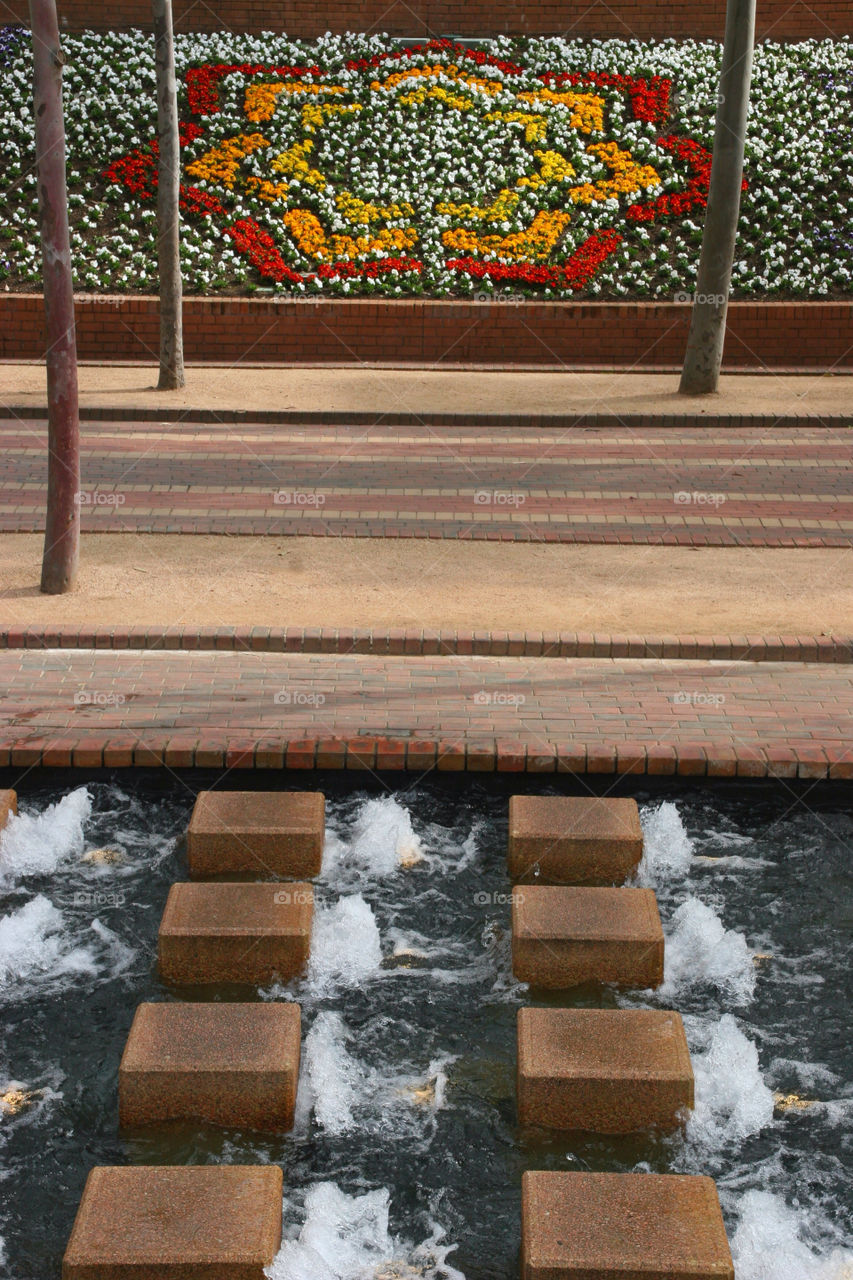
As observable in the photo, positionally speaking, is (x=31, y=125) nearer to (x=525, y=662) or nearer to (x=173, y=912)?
(x=525, y=662)

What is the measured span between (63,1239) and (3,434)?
1104cm

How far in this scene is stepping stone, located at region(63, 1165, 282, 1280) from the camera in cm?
400

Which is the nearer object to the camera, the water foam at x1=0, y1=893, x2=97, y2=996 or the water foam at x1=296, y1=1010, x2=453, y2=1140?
the water foam at x1=296, y1=1010, x2=453, y2=1140

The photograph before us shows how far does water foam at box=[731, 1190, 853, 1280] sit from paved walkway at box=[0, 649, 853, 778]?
2.69 meters

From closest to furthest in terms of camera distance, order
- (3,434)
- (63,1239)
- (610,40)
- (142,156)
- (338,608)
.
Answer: (63,1239) < (338,608) < (3,434) < (142,156) < (610,40)

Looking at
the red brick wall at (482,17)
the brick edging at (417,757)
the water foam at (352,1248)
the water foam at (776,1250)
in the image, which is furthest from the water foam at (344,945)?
the red brick wall at (482,17)

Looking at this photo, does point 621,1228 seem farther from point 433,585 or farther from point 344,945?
point 433,585

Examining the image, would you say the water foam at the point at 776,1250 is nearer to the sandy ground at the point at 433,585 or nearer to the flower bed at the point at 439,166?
the sandy ground at the point at 433,585

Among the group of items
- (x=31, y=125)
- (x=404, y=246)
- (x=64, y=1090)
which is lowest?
(x=64, y=1090)

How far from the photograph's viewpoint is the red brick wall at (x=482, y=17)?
24688 millimetres

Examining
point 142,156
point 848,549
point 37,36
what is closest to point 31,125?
point 142,156

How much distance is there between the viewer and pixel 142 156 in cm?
2133

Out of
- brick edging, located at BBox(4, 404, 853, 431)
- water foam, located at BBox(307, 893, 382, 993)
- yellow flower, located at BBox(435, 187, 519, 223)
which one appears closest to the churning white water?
water foam, located at BBox(307, 893, 382, 993)

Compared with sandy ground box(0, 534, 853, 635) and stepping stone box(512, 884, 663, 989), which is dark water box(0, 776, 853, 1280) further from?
sandy ground box(0, 534, 853, 635)
